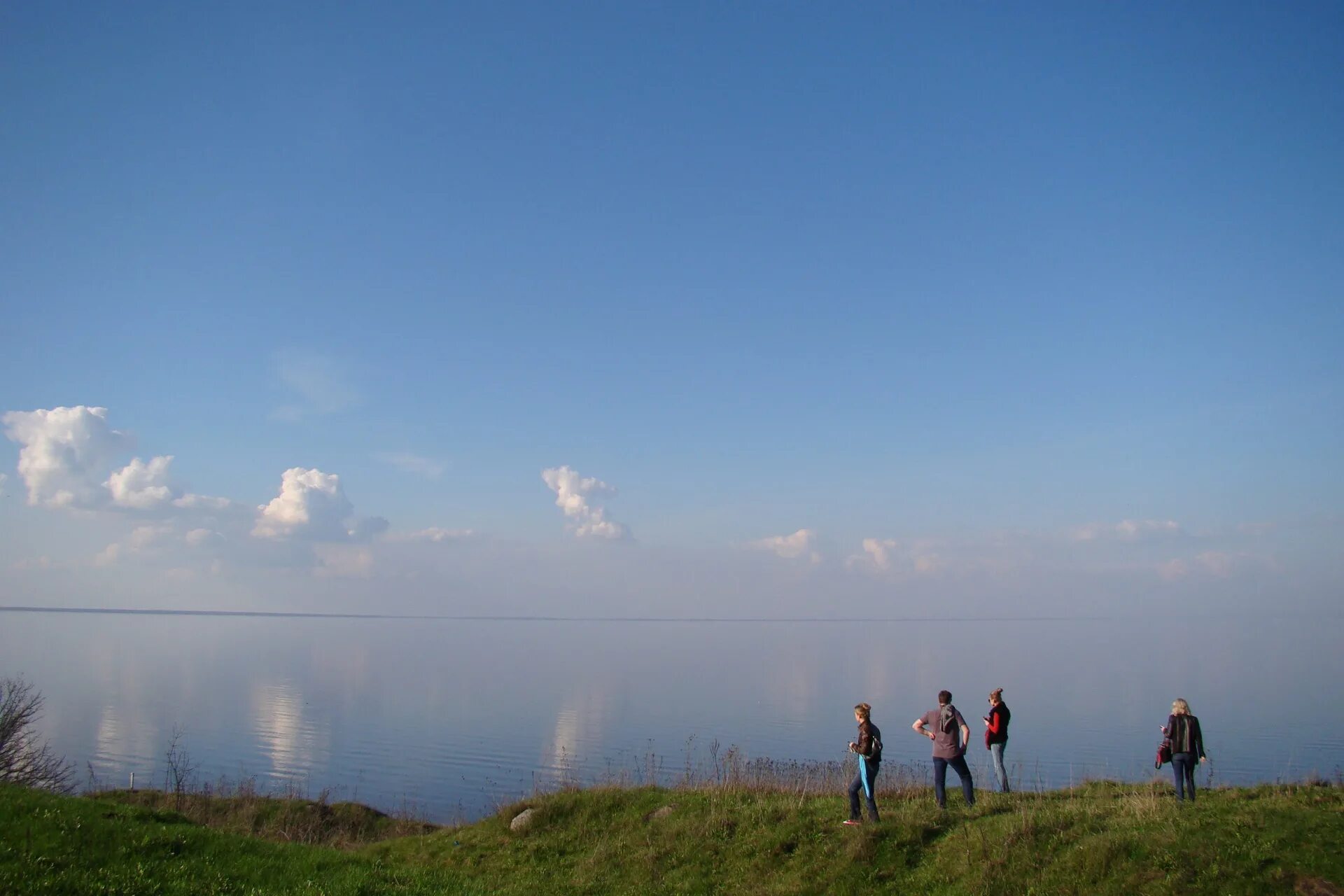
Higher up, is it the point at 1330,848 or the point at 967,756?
the point at 1330,848

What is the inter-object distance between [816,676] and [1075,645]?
76511 mm

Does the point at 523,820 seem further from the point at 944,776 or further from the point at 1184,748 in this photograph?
the point at 1184,748

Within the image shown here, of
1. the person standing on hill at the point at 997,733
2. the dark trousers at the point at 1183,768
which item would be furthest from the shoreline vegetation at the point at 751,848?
the person standing on hill at the point at 997,733

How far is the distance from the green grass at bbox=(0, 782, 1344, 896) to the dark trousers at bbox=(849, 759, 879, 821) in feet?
1.17

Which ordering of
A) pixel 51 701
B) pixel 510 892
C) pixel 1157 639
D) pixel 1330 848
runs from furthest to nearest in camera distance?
pixel 1157 639
pixel 51 701
pixel 510 892
pixel 1330 848

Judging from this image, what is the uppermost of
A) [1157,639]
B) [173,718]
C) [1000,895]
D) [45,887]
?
[45,887]

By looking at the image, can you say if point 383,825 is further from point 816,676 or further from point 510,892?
point 816,676

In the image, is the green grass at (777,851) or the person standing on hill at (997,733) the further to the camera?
the person standing on hill at (997,733)

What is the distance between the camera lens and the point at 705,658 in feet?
370

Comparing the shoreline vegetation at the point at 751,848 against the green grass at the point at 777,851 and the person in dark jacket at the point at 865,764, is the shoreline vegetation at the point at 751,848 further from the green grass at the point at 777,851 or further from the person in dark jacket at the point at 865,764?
the person in dark jacket at the point at 865,764

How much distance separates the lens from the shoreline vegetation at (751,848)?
12.2 metres

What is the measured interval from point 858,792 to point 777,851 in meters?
1.97

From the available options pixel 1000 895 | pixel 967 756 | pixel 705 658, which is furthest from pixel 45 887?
pixel 705 658

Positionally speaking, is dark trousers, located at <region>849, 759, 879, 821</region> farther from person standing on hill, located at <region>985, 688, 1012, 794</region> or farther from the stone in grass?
the stone in grass
